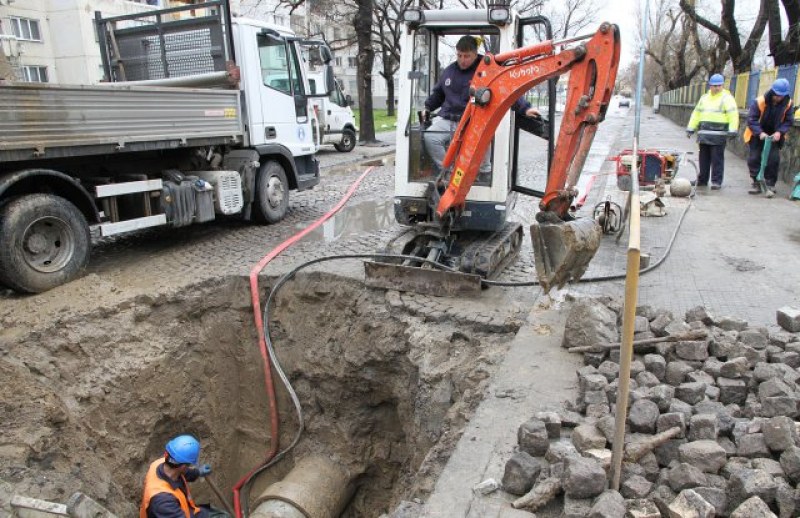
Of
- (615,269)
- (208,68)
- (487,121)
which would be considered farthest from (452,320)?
(208,68)

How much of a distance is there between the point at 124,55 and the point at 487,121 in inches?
241

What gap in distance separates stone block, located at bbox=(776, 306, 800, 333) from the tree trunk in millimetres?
15918

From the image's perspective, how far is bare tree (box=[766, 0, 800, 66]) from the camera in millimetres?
14344

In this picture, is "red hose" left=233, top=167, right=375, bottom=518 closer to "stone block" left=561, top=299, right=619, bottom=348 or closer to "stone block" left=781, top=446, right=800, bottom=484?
"stone block" left=561, top=299, right=619, bottom=348

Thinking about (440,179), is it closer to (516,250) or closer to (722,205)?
(516,250)

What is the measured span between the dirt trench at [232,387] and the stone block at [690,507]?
1.53m

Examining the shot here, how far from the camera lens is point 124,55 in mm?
8609

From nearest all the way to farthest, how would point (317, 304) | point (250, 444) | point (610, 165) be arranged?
1. point (317, 304)
2. point (250, 444)
3. point (610, 165)

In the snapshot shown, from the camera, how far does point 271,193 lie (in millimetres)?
8969

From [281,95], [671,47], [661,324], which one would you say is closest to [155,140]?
[281,95]

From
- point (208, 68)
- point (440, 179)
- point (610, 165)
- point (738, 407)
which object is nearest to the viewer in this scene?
point (738, 407)

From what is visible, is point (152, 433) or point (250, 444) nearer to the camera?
point (152, 433)

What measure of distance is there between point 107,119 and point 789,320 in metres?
6.75

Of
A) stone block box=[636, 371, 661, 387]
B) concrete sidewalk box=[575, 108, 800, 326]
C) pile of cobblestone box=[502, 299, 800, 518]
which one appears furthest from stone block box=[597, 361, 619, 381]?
A: concrete sidewalk box=[575, 108, 800, 326]
